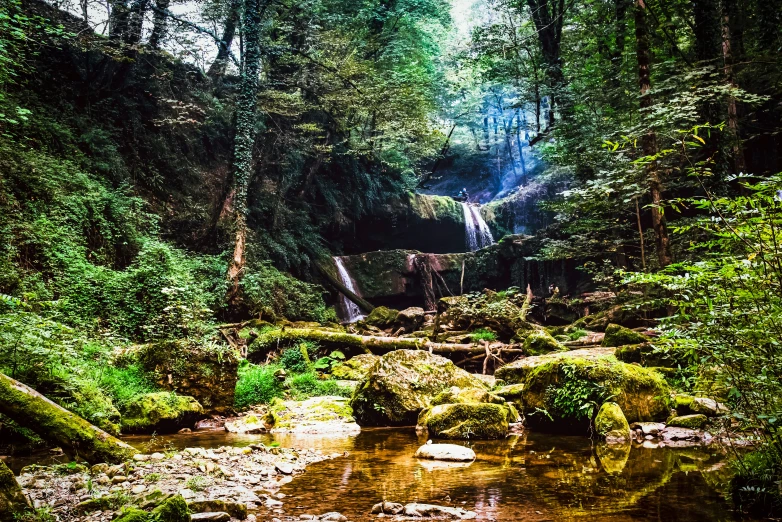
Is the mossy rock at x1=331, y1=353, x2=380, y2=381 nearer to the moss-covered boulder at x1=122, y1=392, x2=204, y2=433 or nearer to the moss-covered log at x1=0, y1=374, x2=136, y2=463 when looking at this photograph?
the moss-covered boulder at x1=122, y1=392, x2=204, y2=433

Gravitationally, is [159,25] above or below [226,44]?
below

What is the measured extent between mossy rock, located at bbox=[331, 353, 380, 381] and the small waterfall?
8300 millimetres

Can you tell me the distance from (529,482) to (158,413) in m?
4.80

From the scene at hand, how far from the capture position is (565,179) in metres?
27.2

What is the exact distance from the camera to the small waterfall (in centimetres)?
2035

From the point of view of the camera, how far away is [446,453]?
4719mm

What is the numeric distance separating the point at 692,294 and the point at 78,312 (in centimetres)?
1005

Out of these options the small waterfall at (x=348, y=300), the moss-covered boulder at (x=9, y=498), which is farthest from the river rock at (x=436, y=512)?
the small waterfall at (x=348, y=300)

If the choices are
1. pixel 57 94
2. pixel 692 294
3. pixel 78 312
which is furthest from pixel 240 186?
pixel 692 294

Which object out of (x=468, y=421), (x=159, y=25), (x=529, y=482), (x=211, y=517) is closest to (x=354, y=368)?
(x=468, y=421)

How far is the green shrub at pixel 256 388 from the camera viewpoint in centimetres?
830

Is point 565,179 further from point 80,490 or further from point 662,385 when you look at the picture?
point 80,490

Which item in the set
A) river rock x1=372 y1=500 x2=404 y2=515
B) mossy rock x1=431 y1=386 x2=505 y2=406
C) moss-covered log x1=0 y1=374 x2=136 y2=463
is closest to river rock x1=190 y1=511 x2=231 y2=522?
river rock x1=372 y1=500 x2=404 y2=515

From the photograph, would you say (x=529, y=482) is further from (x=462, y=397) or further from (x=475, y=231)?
(x=475, y=231)
